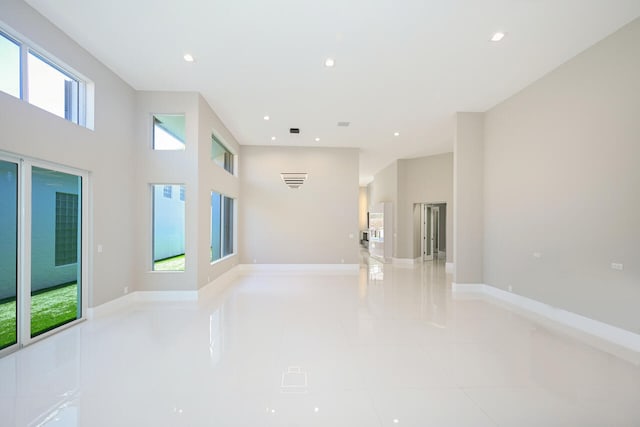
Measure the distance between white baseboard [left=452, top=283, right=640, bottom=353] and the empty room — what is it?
0.03 meters

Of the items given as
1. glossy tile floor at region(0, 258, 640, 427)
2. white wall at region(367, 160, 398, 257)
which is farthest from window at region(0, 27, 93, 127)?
white wall at region(367, 160, 398, 257)

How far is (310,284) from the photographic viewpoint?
721 cm

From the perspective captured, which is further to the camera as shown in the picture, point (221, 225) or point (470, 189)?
point (221, 225)

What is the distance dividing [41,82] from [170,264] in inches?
136

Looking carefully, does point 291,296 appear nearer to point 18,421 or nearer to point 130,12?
point 18,421

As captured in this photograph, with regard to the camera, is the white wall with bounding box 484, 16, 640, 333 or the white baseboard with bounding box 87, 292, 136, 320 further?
the white baseboard with bounding box 87, 292, 136, 320

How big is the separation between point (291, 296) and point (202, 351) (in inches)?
109

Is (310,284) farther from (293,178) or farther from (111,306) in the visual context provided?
(111,306)

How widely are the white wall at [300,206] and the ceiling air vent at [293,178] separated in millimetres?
159

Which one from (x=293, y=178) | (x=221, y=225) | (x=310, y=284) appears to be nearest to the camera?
(x=310, y=284)

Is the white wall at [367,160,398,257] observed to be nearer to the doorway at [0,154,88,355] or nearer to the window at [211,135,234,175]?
the window at [211,135,234,175]

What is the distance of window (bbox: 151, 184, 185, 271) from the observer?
18.7ft

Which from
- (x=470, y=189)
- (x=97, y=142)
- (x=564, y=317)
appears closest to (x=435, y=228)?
(x=470, y=189)

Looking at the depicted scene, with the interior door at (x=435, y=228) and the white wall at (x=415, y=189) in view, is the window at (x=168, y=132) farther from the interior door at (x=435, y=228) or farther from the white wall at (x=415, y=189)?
the interior door at (x=435, y=228)
